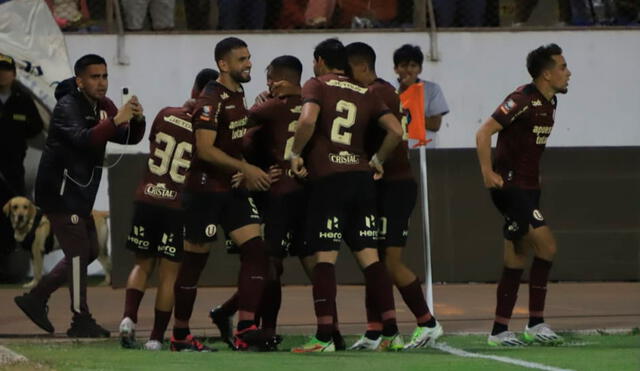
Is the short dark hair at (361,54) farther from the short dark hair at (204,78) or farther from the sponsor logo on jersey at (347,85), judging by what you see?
the short dark hair at (204,78)

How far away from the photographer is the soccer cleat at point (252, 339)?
1041 cm

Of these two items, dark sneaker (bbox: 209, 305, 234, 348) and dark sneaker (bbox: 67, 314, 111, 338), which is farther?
dark sneaker (bbox: 67, 314, 111, 338)

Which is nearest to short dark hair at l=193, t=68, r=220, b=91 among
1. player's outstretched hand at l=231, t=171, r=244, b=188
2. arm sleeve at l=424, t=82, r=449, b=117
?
player's outstretched hand at l=231, t=171, r=244, b=188

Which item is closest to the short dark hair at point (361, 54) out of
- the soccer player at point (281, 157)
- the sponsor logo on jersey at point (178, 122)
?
the soccer player at point (281, 157)

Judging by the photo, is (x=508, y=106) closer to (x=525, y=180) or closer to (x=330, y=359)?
(x=525, y=180)

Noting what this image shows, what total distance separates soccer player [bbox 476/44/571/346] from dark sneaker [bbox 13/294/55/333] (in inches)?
136

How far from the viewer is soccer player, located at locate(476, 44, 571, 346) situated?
37.1 ft

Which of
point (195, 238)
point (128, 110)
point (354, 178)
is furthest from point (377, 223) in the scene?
point (128, 110)

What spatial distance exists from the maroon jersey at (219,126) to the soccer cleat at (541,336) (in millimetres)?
2594

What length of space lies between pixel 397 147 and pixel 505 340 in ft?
5.33

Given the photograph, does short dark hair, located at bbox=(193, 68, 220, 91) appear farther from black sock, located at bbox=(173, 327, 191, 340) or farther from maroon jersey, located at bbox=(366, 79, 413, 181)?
black sock, located at bbox=(173, 327, 191, 340)

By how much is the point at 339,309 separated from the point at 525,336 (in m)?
3.16

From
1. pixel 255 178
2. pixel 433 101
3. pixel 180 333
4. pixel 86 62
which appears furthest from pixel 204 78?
pixel 433 101

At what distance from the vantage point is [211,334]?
12297 mm
